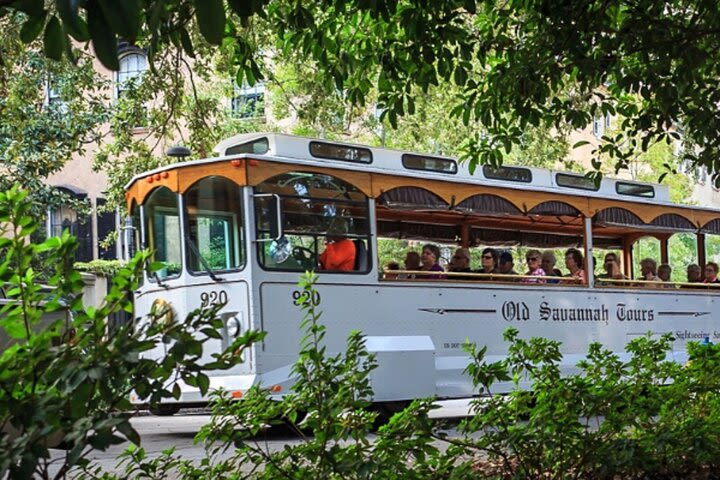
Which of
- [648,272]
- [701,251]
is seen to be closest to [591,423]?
[648,272]

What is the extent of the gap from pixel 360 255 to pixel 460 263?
1959 millimetres

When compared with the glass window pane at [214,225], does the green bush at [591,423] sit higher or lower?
lower

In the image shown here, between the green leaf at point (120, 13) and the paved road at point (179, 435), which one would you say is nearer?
the green leaf at point (120, 13)

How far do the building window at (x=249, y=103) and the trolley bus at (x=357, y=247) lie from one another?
13097mm

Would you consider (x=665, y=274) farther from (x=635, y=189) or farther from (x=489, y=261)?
(x=489, y=261)

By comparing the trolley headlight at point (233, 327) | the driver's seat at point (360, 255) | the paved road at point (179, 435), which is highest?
the driver's seat at point (360, 255)

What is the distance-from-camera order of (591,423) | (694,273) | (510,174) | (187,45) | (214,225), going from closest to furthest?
(187,45)
(591,423)
(214,225)
(510,174)
(694,273)

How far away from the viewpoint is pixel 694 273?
1938 cm

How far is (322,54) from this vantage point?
9633mm

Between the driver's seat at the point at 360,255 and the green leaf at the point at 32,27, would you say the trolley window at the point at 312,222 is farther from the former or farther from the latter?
the green leaf at the point at 32,27

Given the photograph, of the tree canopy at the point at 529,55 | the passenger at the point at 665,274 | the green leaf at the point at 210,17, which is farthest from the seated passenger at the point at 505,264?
the green leaf at the point at 210,17

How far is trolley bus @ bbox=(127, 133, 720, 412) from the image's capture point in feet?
43.3

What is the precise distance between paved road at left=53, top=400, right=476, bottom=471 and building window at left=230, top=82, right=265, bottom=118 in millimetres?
10848

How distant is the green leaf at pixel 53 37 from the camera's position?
9.86 feet
